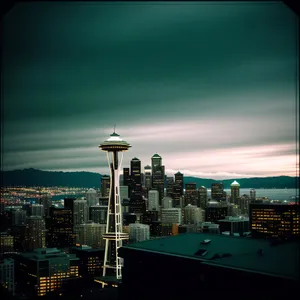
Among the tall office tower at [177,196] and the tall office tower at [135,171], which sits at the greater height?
the tall office tower at [135,171]

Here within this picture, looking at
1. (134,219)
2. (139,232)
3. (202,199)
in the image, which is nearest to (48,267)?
(139,232)

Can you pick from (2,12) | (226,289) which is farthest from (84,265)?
(2,12)

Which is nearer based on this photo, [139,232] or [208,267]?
[208,267]

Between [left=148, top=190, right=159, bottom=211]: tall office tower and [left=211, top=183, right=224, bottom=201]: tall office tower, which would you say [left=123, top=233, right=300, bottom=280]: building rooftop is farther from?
[left=148, top=190, right=159, bottom=211]: tall office tower

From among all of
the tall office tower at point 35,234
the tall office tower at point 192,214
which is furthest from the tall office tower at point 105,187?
the tall office tower at point 192,214

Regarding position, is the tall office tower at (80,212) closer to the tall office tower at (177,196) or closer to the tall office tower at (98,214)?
the tall office tower at (98,214)

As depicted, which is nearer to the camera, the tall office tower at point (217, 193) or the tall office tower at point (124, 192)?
the tall office tower at point (217, 193)

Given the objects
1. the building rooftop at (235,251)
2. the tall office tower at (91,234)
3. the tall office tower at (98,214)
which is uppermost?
the building rooftop at (235,251)

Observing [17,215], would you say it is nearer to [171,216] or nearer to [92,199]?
[171,216]
